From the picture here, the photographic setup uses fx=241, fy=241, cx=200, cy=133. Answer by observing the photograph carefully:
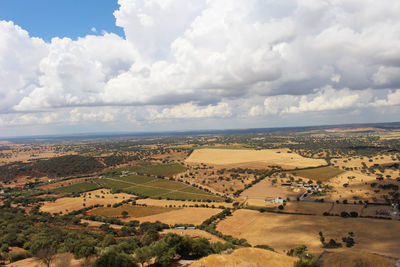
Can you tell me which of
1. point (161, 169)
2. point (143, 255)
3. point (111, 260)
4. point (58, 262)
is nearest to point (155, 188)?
point (161, 169)

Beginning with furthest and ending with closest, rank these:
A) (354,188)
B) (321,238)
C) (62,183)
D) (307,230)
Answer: (62,183), (354,188), (307,230), (321,238)

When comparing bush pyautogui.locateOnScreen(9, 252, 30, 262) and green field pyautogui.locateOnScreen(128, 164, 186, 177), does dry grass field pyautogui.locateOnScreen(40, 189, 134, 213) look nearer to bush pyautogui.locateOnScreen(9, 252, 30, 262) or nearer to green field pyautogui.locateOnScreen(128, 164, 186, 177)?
bush pyautogui.locateOnScreen(9, 252, 30, 262)

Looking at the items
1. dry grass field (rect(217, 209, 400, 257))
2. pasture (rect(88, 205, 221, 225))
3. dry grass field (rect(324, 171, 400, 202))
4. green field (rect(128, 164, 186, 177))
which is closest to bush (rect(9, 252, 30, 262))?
pasture (rect(88, 205, 221, 225))

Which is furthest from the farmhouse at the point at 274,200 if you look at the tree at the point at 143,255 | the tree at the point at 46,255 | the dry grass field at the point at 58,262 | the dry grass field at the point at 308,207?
the tree at the point at 46,255

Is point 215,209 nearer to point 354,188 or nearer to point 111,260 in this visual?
point 111,260

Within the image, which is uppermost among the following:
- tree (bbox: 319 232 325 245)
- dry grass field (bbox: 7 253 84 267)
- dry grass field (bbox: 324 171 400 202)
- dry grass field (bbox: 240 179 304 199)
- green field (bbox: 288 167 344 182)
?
dry grass field (bbox: 7 253 84 267)

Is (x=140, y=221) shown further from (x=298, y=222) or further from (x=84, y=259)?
(x=298, y=222)

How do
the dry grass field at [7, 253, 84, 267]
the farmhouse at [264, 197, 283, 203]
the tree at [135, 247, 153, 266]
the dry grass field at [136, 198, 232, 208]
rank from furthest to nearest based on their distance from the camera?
the farmhouse at [264, 197, 283, 203] < the dry grass field at [136, 198, 232, 208] < the dry grass field at [7, 253, 84, 267] < the tree at [135, 247, 153, 266]
